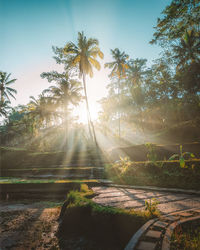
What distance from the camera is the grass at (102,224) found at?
3.21 metres

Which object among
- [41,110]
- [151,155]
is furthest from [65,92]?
[151,155]

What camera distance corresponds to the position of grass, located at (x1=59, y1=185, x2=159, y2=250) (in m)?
3.21

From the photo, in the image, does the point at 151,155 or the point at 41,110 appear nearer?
the point at 151,155

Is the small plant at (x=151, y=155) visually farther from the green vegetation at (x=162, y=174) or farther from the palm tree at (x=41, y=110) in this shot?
the palm tree at (x=41, y=110)

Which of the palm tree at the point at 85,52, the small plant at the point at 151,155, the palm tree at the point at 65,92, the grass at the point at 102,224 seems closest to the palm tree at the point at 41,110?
the palm tree at the point at 65,92

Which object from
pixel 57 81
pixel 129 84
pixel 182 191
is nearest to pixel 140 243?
pixel 182 191

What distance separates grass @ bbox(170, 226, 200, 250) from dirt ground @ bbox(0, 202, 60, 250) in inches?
107

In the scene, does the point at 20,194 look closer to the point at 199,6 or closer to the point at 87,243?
the point at 87,243

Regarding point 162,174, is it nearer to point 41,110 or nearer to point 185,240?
point 185,240

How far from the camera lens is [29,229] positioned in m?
4.52

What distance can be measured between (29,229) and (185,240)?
4433mm

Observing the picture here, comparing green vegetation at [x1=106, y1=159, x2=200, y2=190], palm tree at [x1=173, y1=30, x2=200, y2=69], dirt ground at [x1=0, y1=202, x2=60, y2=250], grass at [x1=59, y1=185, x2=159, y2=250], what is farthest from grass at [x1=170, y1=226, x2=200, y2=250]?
palm tree at [x1=173, y1=30, x2=200, y2=69]

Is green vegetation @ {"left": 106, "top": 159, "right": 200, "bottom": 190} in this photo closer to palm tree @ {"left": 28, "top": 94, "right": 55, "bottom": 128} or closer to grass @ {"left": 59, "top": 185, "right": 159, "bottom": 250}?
grass @ {"left": 59, "top": 185, "right": 159, "bottom": 250}

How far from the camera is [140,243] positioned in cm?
232
